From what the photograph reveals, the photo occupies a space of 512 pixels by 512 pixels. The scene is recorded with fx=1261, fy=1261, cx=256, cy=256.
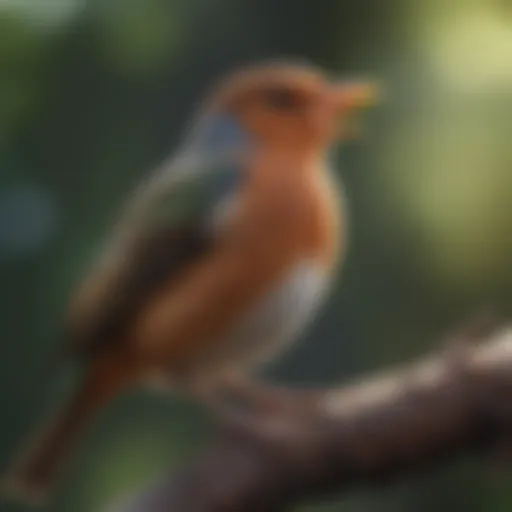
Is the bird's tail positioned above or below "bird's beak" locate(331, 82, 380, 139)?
below

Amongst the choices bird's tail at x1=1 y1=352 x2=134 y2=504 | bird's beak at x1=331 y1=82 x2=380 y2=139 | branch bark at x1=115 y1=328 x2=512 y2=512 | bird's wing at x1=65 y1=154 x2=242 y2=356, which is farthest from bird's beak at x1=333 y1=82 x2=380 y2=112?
bird's tail at x1=1 y1=352 x2=134 y2=504

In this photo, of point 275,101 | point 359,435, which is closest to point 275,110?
point 275,101

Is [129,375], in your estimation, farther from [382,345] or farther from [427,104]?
[427,104]

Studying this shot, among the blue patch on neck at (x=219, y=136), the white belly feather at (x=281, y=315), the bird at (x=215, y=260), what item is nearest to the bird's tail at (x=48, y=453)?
the bird at (x=215, y=260)

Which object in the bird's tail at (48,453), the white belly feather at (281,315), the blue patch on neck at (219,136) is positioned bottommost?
the bird's tail at (48,453)

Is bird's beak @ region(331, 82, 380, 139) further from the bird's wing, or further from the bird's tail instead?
the bird's tail

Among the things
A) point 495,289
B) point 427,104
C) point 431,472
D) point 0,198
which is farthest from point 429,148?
point 0,198

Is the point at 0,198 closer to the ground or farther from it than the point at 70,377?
farther from it

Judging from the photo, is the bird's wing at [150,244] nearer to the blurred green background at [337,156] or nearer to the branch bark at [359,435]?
the blurred green background at [337,156]

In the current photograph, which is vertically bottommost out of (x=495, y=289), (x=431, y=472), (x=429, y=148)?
(x=431, y=472)
